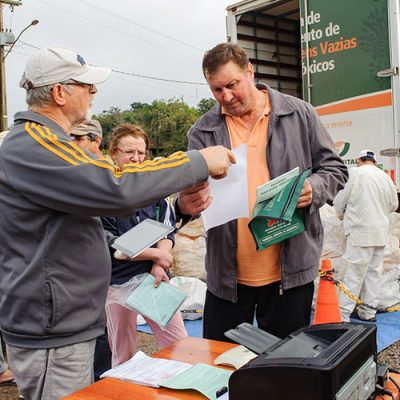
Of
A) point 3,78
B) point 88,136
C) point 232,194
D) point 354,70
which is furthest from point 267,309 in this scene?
point 3,78

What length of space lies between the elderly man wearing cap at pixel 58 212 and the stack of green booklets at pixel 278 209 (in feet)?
0.70

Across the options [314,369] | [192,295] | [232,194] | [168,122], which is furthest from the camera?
[168,122]

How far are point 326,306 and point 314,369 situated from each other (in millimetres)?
2415

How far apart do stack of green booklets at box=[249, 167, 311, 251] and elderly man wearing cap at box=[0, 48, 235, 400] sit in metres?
0.21

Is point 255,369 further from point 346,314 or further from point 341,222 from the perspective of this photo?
point 341,222

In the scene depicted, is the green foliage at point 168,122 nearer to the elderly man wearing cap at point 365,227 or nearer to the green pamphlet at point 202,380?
the elderly man wearing cap at point 365,227

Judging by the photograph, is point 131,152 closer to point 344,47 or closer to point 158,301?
point 158,301

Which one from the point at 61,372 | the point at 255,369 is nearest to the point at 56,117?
the point at 61,372

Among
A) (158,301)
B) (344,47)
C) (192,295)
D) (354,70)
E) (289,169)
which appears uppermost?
(344,47)

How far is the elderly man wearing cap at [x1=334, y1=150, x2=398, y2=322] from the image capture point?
5172mm

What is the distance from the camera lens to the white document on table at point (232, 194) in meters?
1.93

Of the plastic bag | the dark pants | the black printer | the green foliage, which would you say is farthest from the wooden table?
the green foliage

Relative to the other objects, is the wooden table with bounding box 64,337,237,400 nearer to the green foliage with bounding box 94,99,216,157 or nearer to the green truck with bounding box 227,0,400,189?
the green truck with bounding box 227,0,400,189

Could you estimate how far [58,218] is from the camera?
1.58 metres
